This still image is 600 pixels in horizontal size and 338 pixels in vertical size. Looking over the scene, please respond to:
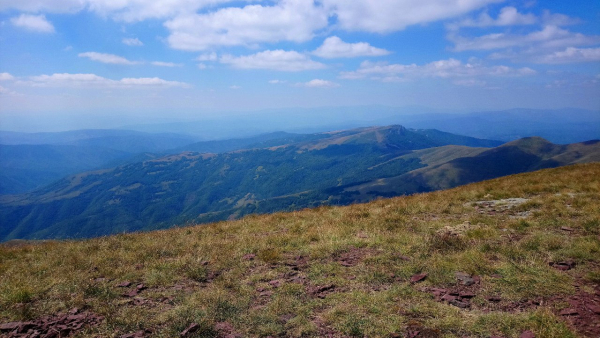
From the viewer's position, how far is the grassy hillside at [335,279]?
6262mm

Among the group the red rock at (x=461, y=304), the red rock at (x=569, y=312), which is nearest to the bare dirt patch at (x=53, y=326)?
the red rock at (x=461, y=304)

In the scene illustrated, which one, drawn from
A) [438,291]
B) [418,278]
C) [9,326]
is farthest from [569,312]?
[9,326]

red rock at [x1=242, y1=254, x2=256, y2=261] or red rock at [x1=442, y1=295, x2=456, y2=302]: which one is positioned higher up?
red rock at [x1=442, y1=295, x2=456, y2=302]

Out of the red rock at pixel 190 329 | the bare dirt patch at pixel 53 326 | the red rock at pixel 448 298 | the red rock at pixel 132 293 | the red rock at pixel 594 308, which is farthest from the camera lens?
the red rock at pixel 132 293

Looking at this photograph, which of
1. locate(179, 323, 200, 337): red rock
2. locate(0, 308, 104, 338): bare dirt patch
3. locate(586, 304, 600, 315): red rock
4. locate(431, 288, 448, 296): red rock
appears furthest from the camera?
locate(431, 288, 448, 296): red rock

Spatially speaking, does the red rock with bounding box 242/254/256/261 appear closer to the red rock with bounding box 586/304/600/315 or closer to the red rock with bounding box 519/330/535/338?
the red rock with bounding box 519/330/535/338

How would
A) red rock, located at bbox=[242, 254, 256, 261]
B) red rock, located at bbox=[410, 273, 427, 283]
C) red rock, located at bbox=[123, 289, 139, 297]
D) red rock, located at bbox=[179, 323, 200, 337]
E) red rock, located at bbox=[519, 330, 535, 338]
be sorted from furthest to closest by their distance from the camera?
red rock, located at bbox=[242, 254, 256, 261], red rock, located at bbox=[410, 273, 427, 283], red rock, located at bbox=[123, 289, 139, 297], red rock, located at bbox=[179, 323, 200, 337], red rock, located at bbox=[519, 330, 535, 338]

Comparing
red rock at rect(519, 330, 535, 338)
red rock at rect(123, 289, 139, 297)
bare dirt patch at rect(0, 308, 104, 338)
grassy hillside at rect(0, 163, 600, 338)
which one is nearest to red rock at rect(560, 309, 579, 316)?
grassy hillside at rect(0, 163, 600, 338)

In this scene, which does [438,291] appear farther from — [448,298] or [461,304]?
[461,304]

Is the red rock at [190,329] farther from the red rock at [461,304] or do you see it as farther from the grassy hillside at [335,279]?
the red rock at [461,304]

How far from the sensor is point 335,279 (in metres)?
8.49

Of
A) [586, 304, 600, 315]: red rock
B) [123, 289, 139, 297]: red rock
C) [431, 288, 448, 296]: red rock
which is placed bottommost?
[123, 289, 139, 297]: red rock

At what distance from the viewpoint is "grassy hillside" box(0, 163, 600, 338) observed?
626cm

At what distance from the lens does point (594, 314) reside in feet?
20.4
